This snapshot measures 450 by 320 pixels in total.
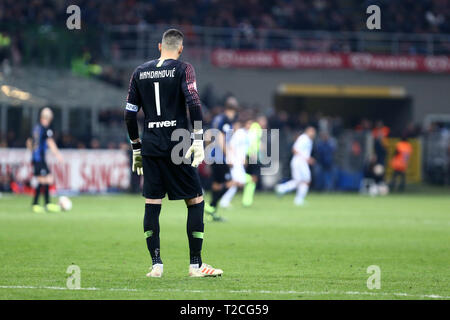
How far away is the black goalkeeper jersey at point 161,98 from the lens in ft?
30.6

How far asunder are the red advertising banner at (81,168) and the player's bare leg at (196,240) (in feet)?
58.8

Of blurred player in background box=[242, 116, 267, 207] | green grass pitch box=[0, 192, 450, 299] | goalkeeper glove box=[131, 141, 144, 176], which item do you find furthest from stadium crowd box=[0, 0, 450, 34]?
goalkeeper glove box=[131, 141, 144, 176]

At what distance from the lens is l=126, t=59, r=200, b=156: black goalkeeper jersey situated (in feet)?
30.6

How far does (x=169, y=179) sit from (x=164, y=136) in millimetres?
448

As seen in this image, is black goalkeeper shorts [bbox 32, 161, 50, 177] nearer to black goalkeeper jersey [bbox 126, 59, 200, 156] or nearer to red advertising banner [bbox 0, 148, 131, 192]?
red advertising banner [bbox 0, 148, 131, 192]

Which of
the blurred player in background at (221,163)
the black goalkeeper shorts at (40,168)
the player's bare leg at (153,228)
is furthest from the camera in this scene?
the black goalkeeper shorts at (40,168)

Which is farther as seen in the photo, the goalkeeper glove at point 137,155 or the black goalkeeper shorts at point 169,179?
the goalkeeper glove at point 137,155

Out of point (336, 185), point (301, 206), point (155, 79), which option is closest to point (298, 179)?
point (301, 206)

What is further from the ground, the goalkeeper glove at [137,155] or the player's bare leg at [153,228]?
the goalkeeper glove at [137,155]

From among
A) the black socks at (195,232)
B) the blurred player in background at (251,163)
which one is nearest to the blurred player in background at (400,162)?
the blurred player in background at (251,163)

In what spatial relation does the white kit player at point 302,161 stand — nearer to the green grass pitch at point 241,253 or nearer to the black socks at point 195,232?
→ the green grass pitch at point 241,253

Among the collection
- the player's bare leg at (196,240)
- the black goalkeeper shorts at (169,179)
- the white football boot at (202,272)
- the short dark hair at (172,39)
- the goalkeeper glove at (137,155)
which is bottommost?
A: the white football boot at (202,272)

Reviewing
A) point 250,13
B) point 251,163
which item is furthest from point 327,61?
point 251,163
